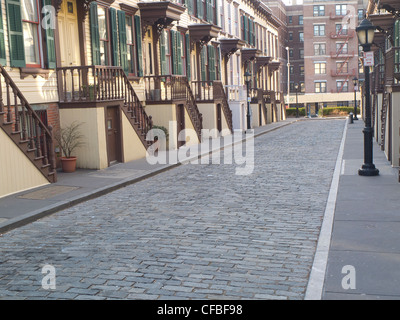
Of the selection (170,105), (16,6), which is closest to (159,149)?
(170,105)

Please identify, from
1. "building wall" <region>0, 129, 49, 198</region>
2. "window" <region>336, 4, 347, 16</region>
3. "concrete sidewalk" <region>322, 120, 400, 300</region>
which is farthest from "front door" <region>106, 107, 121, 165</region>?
"window" <region>336, 4, 347, 16</region>

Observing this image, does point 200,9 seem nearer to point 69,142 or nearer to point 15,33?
point 69,142

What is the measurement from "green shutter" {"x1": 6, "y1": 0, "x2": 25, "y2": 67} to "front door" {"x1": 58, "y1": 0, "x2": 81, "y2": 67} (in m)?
2.57

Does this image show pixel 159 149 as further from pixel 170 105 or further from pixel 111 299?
pixel 111 299

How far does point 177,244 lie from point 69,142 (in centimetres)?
910

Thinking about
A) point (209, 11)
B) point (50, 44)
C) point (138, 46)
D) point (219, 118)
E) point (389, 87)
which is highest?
point (209, 11)

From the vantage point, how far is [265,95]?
49.8 m

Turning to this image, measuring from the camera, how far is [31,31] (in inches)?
614

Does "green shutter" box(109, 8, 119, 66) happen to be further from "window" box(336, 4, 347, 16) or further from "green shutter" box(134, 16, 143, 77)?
"window" box(336, 4, 347, 16)

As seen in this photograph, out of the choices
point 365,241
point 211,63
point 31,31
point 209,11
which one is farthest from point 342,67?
point 365,241

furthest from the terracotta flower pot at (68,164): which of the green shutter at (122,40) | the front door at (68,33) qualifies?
the green shutter at (122,40)

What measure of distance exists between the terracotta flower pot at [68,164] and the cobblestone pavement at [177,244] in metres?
2.85

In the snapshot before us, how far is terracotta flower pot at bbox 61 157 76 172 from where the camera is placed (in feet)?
52.7
